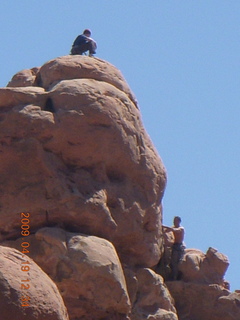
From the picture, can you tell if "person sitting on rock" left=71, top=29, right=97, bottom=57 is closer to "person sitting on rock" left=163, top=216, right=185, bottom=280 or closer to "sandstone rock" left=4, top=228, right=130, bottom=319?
"person sitting on rock" left=163, top=216, right=185, bottom=280

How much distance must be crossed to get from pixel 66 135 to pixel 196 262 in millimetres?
5072

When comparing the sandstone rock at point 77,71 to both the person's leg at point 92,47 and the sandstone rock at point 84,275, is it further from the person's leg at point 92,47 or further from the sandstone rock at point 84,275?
the sandstone rock at point 84,275

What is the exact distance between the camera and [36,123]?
19188 millimetres

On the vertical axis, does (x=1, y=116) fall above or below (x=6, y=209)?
above

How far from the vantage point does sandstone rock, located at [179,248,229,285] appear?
74.1 ft

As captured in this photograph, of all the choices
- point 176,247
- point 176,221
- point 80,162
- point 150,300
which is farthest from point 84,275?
point 176,221

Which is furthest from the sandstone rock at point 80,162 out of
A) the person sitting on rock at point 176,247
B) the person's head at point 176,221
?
the person's head at point 176,221

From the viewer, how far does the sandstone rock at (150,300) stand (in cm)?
1975

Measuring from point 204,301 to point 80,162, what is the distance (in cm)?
485

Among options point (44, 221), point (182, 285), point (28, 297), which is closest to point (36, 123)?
point (44, 221)

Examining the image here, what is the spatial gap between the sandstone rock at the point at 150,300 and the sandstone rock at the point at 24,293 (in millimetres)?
7686

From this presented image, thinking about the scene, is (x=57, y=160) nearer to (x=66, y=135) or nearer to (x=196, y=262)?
(x=66, y=135)

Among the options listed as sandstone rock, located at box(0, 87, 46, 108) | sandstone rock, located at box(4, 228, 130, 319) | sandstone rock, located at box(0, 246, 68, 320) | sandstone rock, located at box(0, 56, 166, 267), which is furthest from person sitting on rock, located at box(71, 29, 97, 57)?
sandstone rock, located at box(0, 246, 68, 320)

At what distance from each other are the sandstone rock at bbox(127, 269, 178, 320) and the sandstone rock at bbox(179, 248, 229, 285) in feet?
7.11
